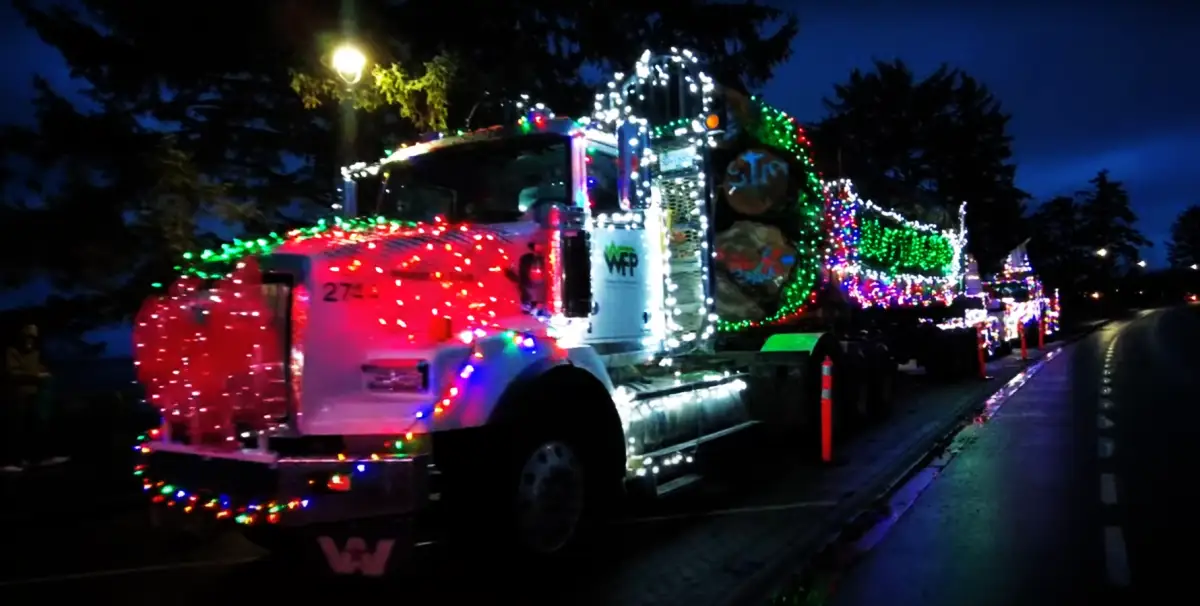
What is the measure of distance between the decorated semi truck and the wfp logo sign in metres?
0.02

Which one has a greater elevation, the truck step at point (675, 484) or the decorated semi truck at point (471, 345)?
the decorated semi truck at point (471, 345)

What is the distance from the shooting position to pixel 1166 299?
130 m

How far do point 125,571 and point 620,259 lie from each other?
410 centimetres

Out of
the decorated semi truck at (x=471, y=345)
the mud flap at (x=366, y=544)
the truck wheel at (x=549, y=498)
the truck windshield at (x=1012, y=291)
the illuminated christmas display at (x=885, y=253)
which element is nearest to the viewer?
the mud flap at (x=366, y=544)

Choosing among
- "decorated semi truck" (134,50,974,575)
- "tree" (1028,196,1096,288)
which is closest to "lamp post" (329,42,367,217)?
"decorated semi truck" (134,50,974,575)

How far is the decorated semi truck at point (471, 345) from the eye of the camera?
5.51 m

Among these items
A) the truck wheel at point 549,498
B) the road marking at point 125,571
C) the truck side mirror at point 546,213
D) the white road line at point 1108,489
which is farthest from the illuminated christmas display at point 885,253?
the road marking at point 125,571

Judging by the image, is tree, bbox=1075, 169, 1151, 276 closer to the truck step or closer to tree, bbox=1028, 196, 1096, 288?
tree, bbox=1028, 196, 1096, 288

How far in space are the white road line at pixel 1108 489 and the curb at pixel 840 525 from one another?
166 centimetres

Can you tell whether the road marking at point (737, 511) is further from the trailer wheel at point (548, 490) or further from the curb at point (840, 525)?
the trailer wheel at point (548, 490)

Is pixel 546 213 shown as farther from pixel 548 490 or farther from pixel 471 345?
pixel 548 490

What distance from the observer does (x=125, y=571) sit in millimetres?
7141

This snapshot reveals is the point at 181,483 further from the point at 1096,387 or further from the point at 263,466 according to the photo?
the point at 1096,387

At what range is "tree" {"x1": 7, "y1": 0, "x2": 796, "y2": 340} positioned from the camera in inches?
466
